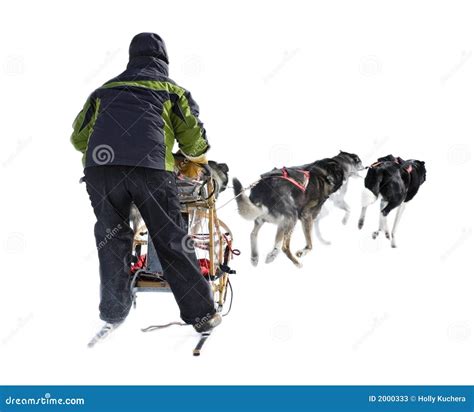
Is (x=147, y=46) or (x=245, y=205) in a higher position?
(x=147, y=46)

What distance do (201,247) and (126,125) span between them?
127 cm

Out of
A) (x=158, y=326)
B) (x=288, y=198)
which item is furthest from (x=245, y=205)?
(x=158, y=326)

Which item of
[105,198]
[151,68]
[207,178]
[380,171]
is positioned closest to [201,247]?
[207,178]

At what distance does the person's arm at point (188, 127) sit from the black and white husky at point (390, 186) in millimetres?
3386

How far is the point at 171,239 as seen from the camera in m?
3.49

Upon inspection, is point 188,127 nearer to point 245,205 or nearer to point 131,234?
point 131,234

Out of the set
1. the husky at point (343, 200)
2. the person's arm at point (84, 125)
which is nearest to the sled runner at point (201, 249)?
the person's arm at point (84, 125)

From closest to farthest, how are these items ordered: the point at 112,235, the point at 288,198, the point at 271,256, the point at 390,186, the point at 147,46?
the point at 112,235 < the point at 147,46 < the point at 288,198 < the point at 271,256 < the point at 390,186

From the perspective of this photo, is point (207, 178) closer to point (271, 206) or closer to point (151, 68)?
point (151, 68)

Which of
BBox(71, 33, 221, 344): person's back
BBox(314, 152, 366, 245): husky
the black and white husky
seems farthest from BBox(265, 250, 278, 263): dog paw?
BBox(71, 33, 221, 344): person's back

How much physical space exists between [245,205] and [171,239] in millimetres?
1906

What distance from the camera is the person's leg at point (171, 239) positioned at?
3.44 metres

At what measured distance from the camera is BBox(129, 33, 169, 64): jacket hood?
143 inches

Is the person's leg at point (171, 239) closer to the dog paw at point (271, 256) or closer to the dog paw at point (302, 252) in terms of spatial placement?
the dog paw at point (271, 256)
